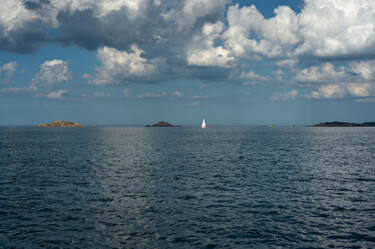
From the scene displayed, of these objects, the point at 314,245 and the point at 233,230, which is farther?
the point at 233,230

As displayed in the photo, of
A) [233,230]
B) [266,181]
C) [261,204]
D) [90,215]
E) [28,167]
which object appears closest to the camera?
[233,230]

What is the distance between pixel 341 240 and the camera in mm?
21297

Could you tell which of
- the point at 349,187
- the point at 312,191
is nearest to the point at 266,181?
the point at 312,191

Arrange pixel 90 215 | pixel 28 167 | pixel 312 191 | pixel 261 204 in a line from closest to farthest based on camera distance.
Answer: pixel 90 215 < pixel 261 204 < pixel 312 191 < pixel 28 167

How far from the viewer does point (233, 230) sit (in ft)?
76.2

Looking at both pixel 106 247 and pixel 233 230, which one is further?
pixel 233 230

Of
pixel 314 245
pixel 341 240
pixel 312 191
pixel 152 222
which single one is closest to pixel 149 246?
pixel 152 222

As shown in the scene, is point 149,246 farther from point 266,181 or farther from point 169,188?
point 266,181

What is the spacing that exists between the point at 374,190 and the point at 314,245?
2255cm

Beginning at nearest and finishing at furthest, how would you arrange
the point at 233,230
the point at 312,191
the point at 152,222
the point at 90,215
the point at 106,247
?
the point at 106,247 < the point at 233,230 < the point at 152,222 < the point at 90,215 < the point at 312,191


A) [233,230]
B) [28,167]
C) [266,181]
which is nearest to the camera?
[233,230]

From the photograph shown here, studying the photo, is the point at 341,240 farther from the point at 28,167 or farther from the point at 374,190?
the point at 28,167

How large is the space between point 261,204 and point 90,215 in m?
17.7

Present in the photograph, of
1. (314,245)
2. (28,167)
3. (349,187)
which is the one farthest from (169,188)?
(28,167)
